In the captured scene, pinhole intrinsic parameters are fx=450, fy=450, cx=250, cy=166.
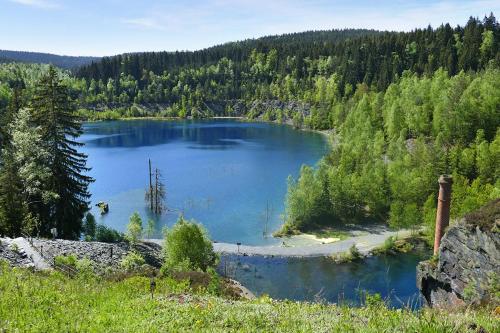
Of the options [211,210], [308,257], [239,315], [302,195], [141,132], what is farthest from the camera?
[141,132]

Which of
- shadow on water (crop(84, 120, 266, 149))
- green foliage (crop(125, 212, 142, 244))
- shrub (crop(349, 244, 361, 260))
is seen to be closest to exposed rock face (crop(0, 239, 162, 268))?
green foliage (crop(125, 212, 142, 244))

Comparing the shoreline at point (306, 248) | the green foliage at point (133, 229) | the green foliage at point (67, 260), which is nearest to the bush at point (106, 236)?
the green foliage at point (133, 229)

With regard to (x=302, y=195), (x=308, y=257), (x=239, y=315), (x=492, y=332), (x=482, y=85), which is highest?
(x=482, y=85)

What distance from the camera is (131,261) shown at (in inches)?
1481

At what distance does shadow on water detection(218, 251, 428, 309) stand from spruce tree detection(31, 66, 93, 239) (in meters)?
16.8

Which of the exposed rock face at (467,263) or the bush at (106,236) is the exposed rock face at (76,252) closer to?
the bush at (106,236)

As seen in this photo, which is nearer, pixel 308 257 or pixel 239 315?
pixel 239 315

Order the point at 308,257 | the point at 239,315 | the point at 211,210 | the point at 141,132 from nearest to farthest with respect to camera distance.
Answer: the point at 239,315 < the point at 308,257 < the point at 211,210 < the point at 141,132

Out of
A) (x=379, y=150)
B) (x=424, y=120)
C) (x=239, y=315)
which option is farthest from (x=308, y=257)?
(x=424, y=120)

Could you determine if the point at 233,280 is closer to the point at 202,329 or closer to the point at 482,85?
the point at 202,329

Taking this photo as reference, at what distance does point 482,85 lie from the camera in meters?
82.3

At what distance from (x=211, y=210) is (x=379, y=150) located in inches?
1317

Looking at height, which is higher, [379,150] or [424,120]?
[424,120]

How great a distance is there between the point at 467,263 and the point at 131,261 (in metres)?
26.0
